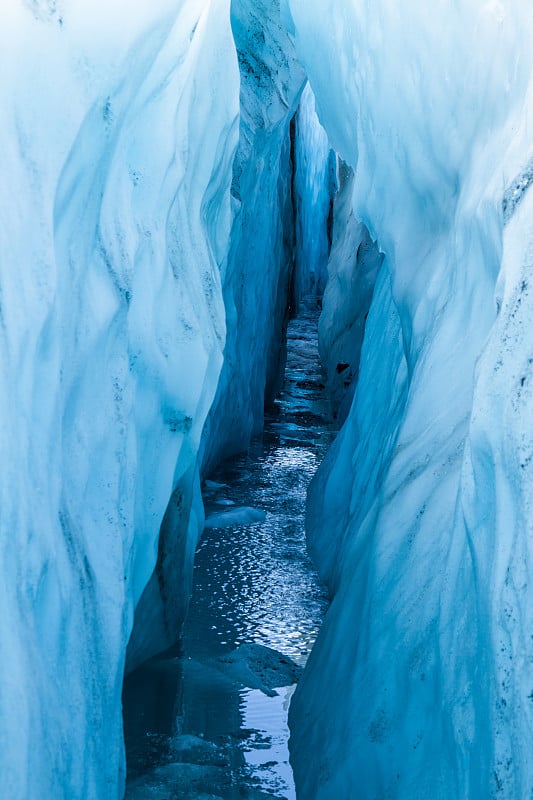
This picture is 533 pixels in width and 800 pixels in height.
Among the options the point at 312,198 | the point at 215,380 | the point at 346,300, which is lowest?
the point at 215,380

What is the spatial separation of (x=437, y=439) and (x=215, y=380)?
4.40ft

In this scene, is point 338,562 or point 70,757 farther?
point 338,562

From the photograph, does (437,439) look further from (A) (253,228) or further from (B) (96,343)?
(A) (253,228)

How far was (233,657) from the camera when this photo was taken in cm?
441

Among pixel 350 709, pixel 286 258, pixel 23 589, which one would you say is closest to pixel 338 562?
pixel 350 709

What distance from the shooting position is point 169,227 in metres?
3.83

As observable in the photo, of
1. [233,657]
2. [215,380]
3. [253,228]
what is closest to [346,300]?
[253,228]

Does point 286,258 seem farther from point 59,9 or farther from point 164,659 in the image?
point 59,9

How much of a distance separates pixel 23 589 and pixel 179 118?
2.02 m

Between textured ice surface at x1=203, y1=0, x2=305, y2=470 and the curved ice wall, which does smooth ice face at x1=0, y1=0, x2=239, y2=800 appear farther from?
textured ice surface at x1=203, y1=0, x2=305, y2=470

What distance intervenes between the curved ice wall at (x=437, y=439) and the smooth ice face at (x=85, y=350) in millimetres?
816

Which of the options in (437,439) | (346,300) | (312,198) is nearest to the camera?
(437,439)

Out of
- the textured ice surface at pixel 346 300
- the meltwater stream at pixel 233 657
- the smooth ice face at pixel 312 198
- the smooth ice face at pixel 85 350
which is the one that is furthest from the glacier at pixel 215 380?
the smooth ice face at pixel 312 198

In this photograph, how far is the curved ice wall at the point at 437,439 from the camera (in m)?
2.21
